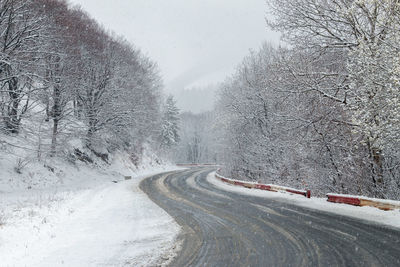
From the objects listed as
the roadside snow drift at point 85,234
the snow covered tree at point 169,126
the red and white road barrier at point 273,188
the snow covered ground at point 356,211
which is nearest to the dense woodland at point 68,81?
the roadside snow drift at point 85,234

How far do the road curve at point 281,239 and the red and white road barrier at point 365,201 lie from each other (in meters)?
1.45

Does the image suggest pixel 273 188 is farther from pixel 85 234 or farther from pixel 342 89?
pixel 85 234

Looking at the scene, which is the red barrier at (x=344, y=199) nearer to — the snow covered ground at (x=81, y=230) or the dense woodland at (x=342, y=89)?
the dense woodland at (x=342, y=89)

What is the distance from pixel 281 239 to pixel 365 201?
483cm

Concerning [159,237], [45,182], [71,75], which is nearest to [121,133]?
[71,75]

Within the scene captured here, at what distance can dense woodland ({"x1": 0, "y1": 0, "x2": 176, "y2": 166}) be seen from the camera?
14289mm

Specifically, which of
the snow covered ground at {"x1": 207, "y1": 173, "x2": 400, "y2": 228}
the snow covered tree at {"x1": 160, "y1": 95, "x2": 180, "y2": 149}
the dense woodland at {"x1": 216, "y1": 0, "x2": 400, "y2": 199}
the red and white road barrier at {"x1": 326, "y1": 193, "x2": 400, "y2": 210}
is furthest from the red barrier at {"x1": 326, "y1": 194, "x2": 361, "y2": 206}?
the snow covered tree at {"x1": 160, "y1": 95, "x2": 180, "y2": 149}

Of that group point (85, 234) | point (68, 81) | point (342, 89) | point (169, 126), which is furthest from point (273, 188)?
point (169, 126)

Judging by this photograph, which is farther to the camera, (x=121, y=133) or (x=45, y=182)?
(x=121, y=133)

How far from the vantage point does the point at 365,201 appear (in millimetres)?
9398

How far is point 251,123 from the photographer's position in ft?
79.3

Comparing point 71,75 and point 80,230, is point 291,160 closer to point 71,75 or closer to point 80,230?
point 80,230

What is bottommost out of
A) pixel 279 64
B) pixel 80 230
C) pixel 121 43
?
pixel 80 230

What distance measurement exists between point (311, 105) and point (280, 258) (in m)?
9.82
